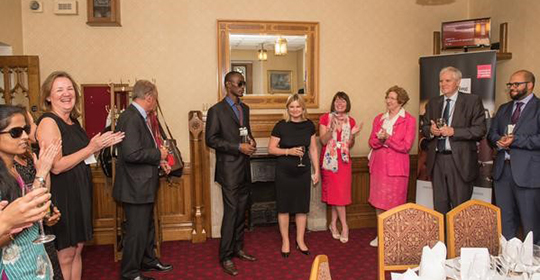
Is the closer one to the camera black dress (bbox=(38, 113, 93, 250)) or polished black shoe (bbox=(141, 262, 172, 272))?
black dress (bbox=(38, 113, 93, 250))

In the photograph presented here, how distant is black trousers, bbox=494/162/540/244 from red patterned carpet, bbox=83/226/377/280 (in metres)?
1.33

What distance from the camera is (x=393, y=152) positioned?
4.30 m

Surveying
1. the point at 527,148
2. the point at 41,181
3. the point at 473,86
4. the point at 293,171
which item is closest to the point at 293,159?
the point at 293,171

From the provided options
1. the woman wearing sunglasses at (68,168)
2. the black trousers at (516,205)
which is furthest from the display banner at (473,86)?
the woman wearing sunglasses at (68,168)

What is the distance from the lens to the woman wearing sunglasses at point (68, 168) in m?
2.50

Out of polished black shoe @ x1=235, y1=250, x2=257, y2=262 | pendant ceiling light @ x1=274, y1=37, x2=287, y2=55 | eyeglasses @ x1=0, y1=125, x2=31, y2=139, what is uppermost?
pendant ceiling light @ x1=274, y1=37, x2=287, y2=55

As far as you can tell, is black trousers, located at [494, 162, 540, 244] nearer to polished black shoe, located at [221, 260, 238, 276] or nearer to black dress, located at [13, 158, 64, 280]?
polished black shoe, located at [221, 260, 238, 276]

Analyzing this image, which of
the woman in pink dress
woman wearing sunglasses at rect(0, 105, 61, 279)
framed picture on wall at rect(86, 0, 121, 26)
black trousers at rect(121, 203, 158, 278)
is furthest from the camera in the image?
framed picture on wall at rect(86, 0, 121, 26)

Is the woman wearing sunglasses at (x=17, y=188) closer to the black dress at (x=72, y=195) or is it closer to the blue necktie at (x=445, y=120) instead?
the black dress at (x=72, y=195)

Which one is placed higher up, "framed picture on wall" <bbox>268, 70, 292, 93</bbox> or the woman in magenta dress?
"framed picture on wall" <bbox>268, 70, 292, 93</bbox>

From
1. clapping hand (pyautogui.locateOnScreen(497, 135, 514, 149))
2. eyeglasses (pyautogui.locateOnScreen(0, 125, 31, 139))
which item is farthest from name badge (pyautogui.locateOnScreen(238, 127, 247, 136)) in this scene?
clapping hand (pyautogui.locateOnScreen(497, 135, 514, 149))

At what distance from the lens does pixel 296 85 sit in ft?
16.7

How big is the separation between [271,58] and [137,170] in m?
2.45

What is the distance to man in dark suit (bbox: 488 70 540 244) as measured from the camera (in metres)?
3.60
